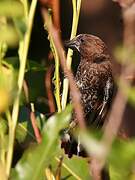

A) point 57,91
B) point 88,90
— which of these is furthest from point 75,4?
point 88,90

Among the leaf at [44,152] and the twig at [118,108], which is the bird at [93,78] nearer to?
the leaf at [44,152]

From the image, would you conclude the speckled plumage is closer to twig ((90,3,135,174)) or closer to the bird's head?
the bird's head

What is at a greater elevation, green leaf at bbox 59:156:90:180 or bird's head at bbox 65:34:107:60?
bird's head at bbox 65:34:107:60

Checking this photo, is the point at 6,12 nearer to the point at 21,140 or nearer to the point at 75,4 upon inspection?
the point at 75,4

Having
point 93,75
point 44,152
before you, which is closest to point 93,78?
point 93,75

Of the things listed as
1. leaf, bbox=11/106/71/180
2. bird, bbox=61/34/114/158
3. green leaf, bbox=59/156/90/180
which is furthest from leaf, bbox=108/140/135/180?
bird, bbox=61/34/114/158

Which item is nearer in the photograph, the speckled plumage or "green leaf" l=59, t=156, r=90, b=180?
"green leaf" l=59, t=156, r=90, b=180

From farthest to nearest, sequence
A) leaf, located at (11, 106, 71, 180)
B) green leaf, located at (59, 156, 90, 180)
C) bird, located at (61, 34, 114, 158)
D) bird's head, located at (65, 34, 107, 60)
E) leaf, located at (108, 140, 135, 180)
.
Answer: bird's head, located at (65, 34, 107, 60), bird, located at (61, 34, 114, 158), green leaf, located at (59, 156, 90, 180), leaf, located at (11, 106, 71, 180), leaf, located at (108, 140, 135, 180)
